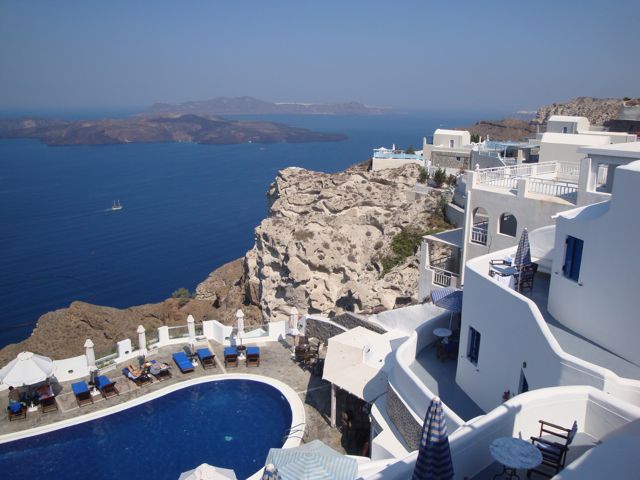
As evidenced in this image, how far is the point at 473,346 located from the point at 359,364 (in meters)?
4.72

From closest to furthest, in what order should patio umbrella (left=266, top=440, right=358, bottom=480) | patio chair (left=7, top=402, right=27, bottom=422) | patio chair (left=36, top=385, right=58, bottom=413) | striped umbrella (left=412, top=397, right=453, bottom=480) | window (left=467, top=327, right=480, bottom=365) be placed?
striped umbrella (left=412, top=397, right=453, bottom=480)
patio umbrella (left=266, top=440, right=358, bottom=480)
window (left=467, top=327, right=480, bottom=365)
patio chair (left=7, top=402, right=27, bottom=422)
patio chair (left=36, top=385, right=58, bottom=413)

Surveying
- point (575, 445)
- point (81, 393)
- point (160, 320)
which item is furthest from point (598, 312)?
point (160, 320)

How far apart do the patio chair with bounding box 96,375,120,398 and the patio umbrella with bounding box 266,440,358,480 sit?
30.7 feet

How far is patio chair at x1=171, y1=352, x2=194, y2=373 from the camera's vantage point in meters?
18.9

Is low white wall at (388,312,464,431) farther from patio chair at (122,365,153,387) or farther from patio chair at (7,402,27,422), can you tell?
patio chair at (7,402,27,422)

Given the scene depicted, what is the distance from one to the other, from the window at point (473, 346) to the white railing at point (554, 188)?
7.29m

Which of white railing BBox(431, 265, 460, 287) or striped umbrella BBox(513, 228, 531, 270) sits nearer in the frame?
striped umbrella BBox(513, 228, 531, 270)

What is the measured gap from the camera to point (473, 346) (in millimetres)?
11562

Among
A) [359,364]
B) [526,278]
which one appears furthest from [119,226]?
[526,278]

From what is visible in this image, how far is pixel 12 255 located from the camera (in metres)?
69.1

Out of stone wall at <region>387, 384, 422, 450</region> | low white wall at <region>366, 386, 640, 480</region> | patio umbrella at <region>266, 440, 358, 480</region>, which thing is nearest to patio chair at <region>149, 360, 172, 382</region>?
patio umbrella at <region>266, 440, 358, 480</region>

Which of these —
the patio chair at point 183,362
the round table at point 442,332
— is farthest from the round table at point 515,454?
the patio chair at point 183,362

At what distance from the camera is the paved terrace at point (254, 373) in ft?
51.8

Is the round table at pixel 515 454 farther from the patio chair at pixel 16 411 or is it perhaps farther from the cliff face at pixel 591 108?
the cliff face at pixel 591 108
